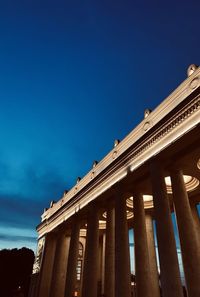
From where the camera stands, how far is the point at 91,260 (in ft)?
88.1

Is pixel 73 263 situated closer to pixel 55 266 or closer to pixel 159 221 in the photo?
pixel 55 266

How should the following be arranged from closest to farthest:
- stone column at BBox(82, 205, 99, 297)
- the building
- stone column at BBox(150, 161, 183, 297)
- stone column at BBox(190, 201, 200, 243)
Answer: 1. stone column at BBox(150, 161, 183, 297)
2. the building
3. stone column at BBox(82, 205, 99, 297)
4. stone column at BBox(190, 201, 200, 243)

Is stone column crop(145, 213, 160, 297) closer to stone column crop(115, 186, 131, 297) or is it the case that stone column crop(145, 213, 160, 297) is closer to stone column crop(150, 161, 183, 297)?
stone column crop(115, 186, 131, 297)

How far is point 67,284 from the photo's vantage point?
98.9 ft

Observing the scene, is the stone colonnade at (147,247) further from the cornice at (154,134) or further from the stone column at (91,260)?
the cornice at (154,134)

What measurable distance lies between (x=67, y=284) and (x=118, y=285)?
1265 cm

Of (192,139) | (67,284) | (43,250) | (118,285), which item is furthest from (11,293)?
(192,139)

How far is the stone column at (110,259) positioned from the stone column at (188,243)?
36.8 feet

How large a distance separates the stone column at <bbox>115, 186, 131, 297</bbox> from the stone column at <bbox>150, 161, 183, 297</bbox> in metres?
5.25

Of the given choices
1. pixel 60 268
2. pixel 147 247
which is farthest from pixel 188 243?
pixel 60 268

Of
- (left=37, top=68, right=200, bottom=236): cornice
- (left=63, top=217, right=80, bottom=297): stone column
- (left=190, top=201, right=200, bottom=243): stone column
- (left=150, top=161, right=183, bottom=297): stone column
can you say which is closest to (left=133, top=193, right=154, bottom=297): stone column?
(left=37, top=68, right=200, bottom=236): cornice

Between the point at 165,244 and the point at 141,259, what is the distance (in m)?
6.44

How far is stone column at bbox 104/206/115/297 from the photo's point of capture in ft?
84.2

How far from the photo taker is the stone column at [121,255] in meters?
20.2
